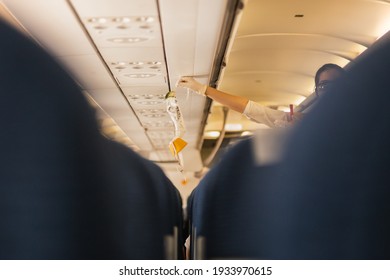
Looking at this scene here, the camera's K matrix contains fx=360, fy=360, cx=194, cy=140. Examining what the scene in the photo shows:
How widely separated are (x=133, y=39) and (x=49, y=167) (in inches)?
104

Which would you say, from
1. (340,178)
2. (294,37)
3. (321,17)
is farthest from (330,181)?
(294,37)

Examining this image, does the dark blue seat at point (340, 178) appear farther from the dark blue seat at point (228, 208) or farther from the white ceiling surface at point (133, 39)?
the white ceiling surface at point (133, 39)

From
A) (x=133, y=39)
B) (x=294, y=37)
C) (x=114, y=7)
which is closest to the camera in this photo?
(x=114, y=7)

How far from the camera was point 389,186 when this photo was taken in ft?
1.10

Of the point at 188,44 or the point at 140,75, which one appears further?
the point at 140,75

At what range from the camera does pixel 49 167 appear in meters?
0.30

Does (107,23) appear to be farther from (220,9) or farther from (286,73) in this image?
(286,73)

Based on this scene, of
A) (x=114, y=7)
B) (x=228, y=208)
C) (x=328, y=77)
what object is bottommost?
(x=228, y=208)

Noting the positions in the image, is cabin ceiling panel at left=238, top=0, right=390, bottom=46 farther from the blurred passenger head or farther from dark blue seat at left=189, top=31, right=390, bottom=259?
dark blue seat at left=189, top=31, right=390, bottom=259

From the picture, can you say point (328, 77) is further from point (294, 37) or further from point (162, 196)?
point (294, 37)

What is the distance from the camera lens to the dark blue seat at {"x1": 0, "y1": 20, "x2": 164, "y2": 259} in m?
0.27

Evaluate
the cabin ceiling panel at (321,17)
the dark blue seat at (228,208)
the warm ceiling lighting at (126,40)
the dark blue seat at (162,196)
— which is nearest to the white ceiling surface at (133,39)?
the warm ceiling lighting at (126,40)

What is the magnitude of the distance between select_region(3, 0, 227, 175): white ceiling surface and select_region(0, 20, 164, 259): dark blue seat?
705mm
